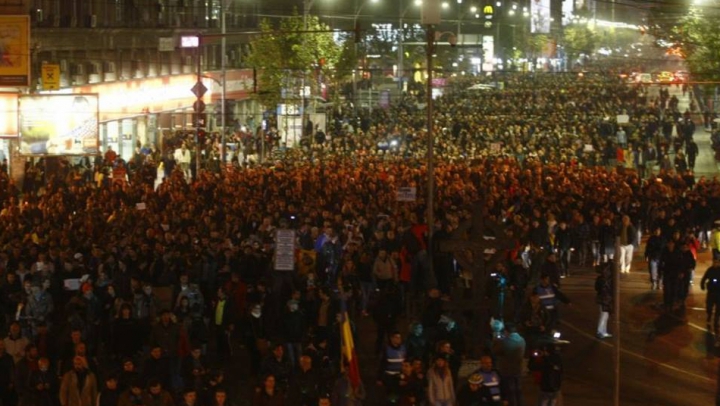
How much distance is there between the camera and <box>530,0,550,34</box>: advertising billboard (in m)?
118

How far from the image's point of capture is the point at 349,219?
87.7ft

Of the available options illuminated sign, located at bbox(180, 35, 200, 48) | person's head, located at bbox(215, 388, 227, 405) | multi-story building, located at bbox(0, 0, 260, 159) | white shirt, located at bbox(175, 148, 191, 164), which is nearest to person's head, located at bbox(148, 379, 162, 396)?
person's head, located at bbox(215, 388, 227, 405)

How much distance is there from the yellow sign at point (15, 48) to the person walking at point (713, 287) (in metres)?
22.0

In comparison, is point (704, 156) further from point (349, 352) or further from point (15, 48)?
point (349, 352)

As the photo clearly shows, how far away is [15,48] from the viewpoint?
126 ft

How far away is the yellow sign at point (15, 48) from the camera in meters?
38.4

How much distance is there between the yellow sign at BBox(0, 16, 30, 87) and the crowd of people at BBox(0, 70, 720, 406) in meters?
2.96

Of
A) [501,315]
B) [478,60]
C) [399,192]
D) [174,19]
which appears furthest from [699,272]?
[478,60]

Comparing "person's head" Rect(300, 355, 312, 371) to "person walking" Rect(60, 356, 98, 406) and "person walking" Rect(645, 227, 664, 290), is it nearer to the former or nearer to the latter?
"person walking" Rect(60, 356, 98, 406)

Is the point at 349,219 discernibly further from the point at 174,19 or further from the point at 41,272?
the point at 174,19

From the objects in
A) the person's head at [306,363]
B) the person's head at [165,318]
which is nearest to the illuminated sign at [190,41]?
the person's head at [165,318]

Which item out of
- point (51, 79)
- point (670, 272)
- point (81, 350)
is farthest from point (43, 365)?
point (51, 79)

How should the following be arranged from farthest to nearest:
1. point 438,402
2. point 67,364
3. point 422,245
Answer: point 422,245 → point 67,364 → point 438,402

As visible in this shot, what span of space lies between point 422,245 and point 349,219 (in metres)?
3.16
